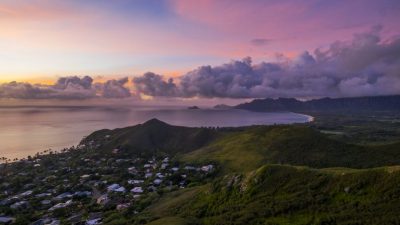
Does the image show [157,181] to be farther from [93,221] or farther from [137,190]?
[93,221]

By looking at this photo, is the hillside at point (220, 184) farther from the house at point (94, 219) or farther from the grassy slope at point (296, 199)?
the house at point (94, 219)

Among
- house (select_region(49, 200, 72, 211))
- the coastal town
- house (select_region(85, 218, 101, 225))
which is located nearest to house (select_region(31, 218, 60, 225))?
the coastal town

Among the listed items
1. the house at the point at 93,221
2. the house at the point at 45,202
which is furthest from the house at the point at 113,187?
the house at the point at 93,221

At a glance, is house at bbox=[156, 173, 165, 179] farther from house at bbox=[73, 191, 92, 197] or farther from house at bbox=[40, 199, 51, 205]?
house at bbox=[40, 199, 51, 205]

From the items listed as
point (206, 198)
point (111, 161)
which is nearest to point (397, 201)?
point (206, 198)

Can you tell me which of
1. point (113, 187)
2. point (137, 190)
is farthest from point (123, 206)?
point (113, 187)
